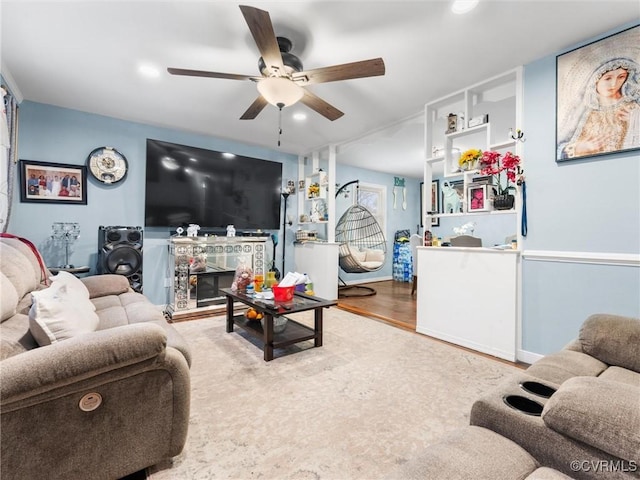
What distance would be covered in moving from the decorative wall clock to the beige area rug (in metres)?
2.33

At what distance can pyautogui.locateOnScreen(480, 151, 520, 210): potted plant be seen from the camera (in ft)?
7.99

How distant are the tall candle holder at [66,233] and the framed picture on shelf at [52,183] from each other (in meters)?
0.27

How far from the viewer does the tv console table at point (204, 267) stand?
376cm

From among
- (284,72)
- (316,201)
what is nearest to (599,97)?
(284,72)

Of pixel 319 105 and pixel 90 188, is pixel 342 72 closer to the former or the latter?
pixel 319 105

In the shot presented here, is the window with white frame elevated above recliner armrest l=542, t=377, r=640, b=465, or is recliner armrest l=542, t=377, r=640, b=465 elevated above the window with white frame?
the window with white frame

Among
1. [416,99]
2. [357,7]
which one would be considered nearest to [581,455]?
[357,7]

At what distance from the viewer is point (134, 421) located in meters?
1.16

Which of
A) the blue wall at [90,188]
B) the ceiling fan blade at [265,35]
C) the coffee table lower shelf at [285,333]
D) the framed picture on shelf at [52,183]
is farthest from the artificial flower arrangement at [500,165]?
the framed picture on shelf at [52,183]

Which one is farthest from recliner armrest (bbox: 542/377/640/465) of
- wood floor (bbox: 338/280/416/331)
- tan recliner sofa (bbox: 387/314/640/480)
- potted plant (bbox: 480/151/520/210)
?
wood floor (bbox: 338/280/416/331)

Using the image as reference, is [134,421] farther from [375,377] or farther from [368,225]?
[368,225]

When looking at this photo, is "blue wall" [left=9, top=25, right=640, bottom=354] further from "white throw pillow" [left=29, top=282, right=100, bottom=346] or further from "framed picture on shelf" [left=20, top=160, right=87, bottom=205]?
"white throw pillow" [left=29, top=282, right=100, bottom=346]

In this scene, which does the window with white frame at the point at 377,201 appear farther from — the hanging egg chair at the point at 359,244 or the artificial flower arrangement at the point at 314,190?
the artificial flower arrangement at the point at 314,190

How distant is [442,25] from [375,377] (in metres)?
2.50
